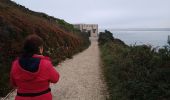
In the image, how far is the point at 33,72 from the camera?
4.38 meters

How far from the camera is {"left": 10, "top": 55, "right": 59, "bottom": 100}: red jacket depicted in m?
4.40

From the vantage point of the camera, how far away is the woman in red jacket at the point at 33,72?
440cm

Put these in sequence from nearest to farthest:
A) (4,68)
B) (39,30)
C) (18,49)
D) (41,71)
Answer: (41,71), (4,68), (18,49), (39,30)

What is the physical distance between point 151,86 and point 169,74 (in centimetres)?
69

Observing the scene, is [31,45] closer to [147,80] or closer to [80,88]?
[147,80]

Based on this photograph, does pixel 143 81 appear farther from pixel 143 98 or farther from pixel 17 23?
pixel 17 23

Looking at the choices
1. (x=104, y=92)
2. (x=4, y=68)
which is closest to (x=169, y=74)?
(x=104, y=92)

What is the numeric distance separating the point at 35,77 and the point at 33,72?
0.08m

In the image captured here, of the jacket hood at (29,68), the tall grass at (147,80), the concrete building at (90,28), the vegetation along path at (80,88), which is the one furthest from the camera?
the concrete building at (90,28)

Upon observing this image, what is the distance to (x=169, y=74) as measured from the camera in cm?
923

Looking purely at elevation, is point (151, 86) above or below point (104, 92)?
above

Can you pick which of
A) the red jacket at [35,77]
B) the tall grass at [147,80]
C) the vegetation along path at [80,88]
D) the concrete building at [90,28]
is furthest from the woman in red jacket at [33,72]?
the concrete building at [90,28]

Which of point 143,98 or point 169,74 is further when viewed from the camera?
point 169,74

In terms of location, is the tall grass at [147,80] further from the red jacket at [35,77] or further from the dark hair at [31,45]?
the dark hair at [31,45]
